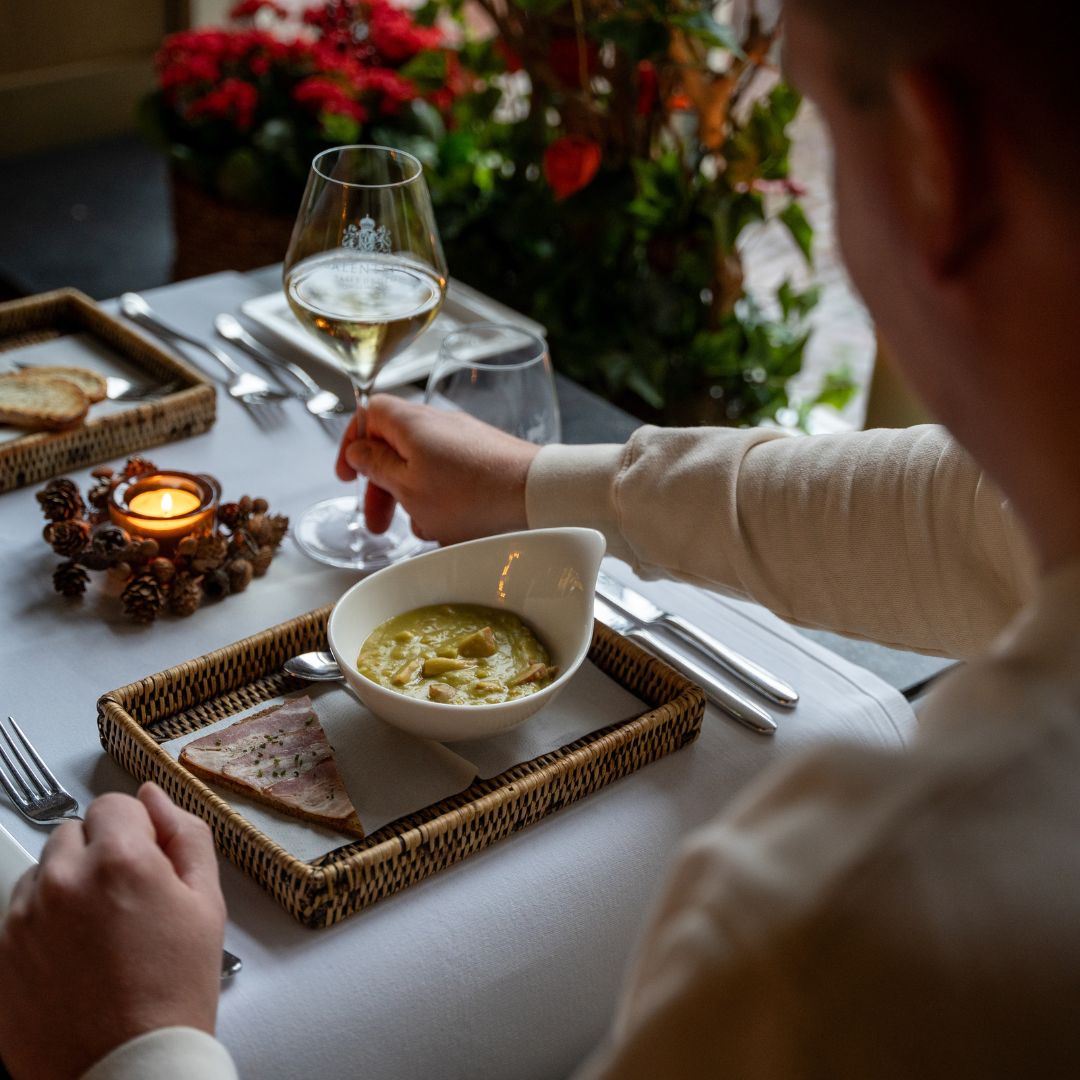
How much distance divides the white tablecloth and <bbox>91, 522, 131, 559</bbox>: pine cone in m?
0.04

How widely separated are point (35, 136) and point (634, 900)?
3564 mm

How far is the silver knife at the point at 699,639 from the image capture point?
0.93 meters

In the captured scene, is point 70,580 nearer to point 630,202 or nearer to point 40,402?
point 40,402

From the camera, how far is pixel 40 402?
1.13 m

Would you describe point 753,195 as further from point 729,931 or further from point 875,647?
point 729,931

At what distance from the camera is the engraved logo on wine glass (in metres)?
1.02

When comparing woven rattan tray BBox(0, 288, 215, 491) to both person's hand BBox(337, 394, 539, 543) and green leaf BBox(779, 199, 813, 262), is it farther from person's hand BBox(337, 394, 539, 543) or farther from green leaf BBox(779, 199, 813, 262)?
green leaf BBox(779, 199, 813, 262)

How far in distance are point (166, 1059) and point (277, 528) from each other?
0.51 metres

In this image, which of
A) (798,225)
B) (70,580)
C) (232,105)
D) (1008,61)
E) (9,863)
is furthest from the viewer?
(232,105)

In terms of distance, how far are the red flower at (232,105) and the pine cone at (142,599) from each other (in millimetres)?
1753

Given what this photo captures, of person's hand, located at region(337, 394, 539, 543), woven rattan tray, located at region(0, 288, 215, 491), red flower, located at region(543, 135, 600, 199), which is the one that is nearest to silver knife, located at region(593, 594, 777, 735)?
person's hand, located at region(337, 394, 539, 543)

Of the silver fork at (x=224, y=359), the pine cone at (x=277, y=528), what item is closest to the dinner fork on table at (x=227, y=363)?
the silver fork at (x=224, y=359)

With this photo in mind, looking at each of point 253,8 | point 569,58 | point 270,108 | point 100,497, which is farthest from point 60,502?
point 253,8

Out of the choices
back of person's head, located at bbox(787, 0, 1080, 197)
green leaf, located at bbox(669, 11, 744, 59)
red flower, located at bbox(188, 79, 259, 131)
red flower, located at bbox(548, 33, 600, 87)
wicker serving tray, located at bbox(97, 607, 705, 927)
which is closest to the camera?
back of person's head, located at bbox(787, 0, 1080, 197)
